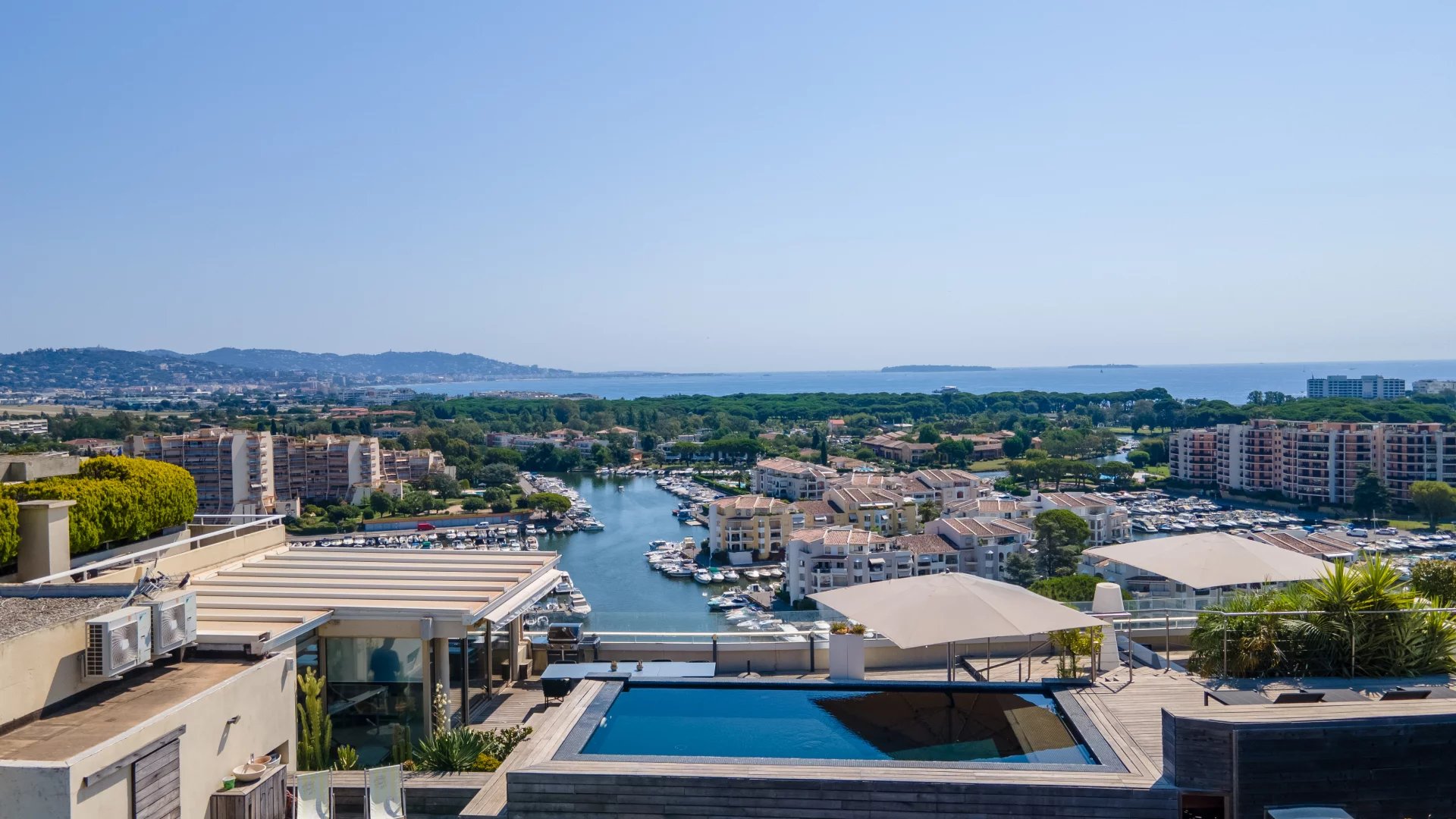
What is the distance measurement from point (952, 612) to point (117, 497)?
258 inches

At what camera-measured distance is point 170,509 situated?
820 centimetres

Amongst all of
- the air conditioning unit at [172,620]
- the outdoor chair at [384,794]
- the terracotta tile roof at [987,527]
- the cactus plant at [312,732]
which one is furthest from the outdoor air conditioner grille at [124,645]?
the terracotta tile roof at [987,527]

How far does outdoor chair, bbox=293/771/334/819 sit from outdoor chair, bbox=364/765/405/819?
0.16 m

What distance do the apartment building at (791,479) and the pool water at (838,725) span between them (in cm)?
4631

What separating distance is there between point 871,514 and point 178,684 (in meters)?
41.7

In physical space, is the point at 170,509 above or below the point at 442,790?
above

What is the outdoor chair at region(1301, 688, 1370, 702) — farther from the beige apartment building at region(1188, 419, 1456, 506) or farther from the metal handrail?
the beige apartment building at region(1188, 419, 1456, 506)

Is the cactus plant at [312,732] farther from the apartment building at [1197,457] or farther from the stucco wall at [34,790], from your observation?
the apartment building at [1197,457]

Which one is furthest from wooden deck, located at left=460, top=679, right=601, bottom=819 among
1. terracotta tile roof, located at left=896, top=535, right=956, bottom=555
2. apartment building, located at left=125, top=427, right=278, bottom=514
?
apartment building, located at left=125, top=427, right=278, bottom=514

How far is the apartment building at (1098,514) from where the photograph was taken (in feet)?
138

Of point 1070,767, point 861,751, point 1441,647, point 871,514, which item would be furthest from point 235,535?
point 871,514

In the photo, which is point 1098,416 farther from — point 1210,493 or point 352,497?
point 352,497

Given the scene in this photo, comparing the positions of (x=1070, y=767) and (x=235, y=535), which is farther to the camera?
(x=235, y=535)

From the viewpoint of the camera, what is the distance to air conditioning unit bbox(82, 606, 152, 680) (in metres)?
4.03
